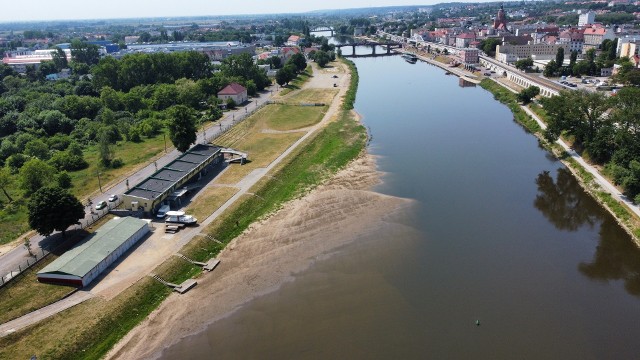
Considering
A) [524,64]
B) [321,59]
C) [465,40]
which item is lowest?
[524,64]

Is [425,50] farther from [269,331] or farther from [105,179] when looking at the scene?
[269,331]

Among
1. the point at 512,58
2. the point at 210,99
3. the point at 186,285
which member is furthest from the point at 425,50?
the point at 186,285

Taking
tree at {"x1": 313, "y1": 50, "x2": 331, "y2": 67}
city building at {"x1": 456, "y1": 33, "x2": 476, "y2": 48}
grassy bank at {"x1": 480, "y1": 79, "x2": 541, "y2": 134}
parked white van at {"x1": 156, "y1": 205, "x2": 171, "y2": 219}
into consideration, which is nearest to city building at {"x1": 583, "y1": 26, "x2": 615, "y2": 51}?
city building at {"x1": 456, "y1": 33, "x2": 476, "y2": 48}

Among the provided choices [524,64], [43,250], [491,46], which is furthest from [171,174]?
[491,46]

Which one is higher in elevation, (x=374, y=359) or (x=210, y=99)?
(x=210, y=99)

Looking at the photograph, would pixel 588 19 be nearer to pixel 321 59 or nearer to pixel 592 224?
pixel 321 59
